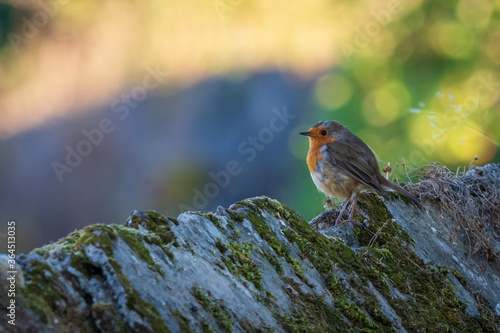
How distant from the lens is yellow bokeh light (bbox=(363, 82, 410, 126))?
8.65 metres

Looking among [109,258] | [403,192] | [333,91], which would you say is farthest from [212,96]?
[109,258]

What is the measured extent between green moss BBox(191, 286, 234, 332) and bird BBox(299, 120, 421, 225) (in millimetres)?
2388

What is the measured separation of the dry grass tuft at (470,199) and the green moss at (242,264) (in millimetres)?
2257

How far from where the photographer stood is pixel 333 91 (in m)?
9.22

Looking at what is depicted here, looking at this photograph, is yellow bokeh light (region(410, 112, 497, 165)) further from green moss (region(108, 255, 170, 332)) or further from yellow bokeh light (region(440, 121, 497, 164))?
green moss (region(108, 255, 170, 332))

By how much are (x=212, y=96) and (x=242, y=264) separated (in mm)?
7647

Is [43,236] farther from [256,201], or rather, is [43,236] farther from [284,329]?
[284,329]

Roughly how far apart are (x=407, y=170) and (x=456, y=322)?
2065 mm

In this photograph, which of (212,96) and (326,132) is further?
(212,96)

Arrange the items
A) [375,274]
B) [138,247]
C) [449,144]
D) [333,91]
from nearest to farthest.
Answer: [138,247] → [375,274] → [449,144] → [333,91]

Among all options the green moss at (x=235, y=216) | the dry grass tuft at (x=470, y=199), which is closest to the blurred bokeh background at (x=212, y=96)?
the dry grass tuft at (x=470, y=199)

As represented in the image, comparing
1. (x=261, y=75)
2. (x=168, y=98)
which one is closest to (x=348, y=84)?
(x=261, y=75)

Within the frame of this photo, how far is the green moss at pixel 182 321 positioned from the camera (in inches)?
76.5

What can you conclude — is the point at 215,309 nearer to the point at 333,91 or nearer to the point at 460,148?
the point at 460,148
